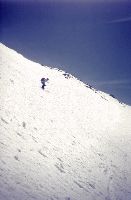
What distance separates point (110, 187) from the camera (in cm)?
2088

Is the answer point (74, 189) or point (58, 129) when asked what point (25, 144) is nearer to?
point (74, 189)

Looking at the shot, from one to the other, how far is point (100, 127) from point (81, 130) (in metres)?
6.31

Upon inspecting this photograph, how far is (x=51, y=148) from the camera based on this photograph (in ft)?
70.7

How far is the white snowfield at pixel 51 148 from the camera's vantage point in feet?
52.7

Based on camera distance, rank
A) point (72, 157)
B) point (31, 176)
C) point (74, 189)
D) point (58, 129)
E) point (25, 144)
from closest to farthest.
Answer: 1. point (31, 176)
2. point (74, 189)
3. point (25, 144)
4. point (72, 157)
5. point (58, 129)

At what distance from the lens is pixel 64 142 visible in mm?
24188

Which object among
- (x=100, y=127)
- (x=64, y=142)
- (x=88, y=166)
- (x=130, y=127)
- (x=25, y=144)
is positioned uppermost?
(x=130, y=127)

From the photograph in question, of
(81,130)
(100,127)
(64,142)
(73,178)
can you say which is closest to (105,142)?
(81,130)

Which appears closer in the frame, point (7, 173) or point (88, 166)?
point (7, 173)

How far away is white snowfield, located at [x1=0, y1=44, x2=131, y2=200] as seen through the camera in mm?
16072

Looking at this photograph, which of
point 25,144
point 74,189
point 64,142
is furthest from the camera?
point 64,142

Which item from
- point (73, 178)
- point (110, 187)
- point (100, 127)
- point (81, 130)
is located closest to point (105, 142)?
point (81, 130)

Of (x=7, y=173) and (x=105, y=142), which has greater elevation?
(x=105, y=142)

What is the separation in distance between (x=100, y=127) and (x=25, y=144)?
18117mm
